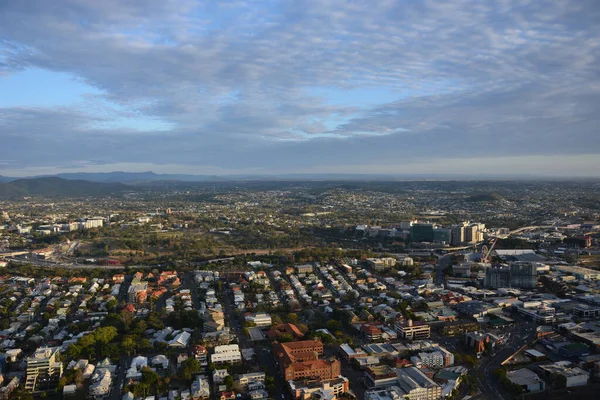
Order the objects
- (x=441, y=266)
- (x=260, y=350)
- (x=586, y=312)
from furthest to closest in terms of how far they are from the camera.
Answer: (x=441, y=266) → (x=586, y=312) → (x=260, y=350)

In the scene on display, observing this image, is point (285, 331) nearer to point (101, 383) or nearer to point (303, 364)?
point (303, 364)

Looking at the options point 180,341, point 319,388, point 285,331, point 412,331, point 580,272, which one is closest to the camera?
point 319,388

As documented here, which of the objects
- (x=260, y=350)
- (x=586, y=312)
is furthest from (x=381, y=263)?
(x=260, y=350)

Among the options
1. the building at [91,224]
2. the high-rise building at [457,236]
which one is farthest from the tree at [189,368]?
the building at [91,224]

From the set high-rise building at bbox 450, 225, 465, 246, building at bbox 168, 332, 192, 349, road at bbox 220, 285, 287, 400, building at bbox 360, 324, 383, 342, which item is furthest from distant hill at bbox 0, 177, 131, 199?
building at bbox 360, 324, 383, 342

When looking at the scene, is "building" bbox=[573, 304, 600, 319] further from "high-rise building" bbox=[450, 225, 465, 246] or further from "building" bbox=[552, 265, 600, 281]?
"high-rise building" bbox=[450, 225, 465, 246]

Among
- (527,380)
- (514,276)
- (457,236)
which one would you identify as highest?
(457,236)
